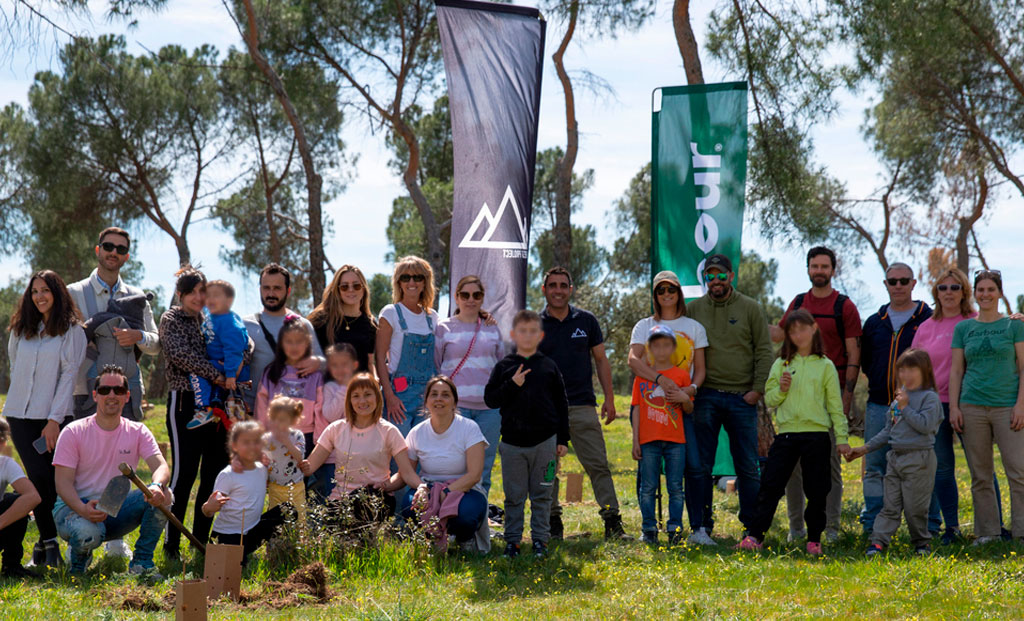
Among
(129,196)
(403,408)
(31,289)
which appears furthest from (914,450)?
(129,196)

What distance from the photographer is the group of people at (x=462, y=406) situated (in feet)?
18.2

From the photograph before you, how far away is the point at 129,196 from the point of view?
19641 millimetres

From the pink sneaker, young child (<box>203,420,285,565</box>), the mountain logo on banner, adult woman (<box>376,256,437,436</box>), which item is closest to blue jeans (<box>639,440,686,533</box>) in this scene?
the pink sneaker

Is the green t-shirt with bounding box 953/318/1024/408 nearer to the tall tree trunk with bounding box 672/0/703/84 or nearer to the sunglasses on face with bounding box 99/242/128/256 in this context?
the tall tree trunk with bounding box 672/0/703/84

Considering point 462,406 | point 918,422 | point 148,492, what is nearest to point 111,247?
point 148,492

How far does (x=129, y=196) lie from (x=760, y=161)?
45.2 feet

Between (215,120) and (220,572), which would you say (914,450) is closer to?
(220,572)

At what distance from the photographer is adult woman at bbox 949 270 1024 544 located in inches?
238

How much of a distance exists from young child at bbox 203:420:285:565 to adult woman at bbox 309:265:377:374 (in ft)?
3.11

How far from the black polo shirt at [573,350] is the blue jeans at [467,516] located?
106 cm

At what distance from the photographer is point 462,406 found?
621 centimetres

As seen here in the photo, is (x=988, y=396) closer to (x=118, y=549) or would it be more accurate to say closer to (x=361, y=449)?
(x=361, y=449)

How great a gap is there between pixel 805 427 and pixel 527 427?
1.74m

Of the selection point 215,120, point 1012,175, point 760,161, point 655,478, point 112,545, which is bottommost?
point 112,545
